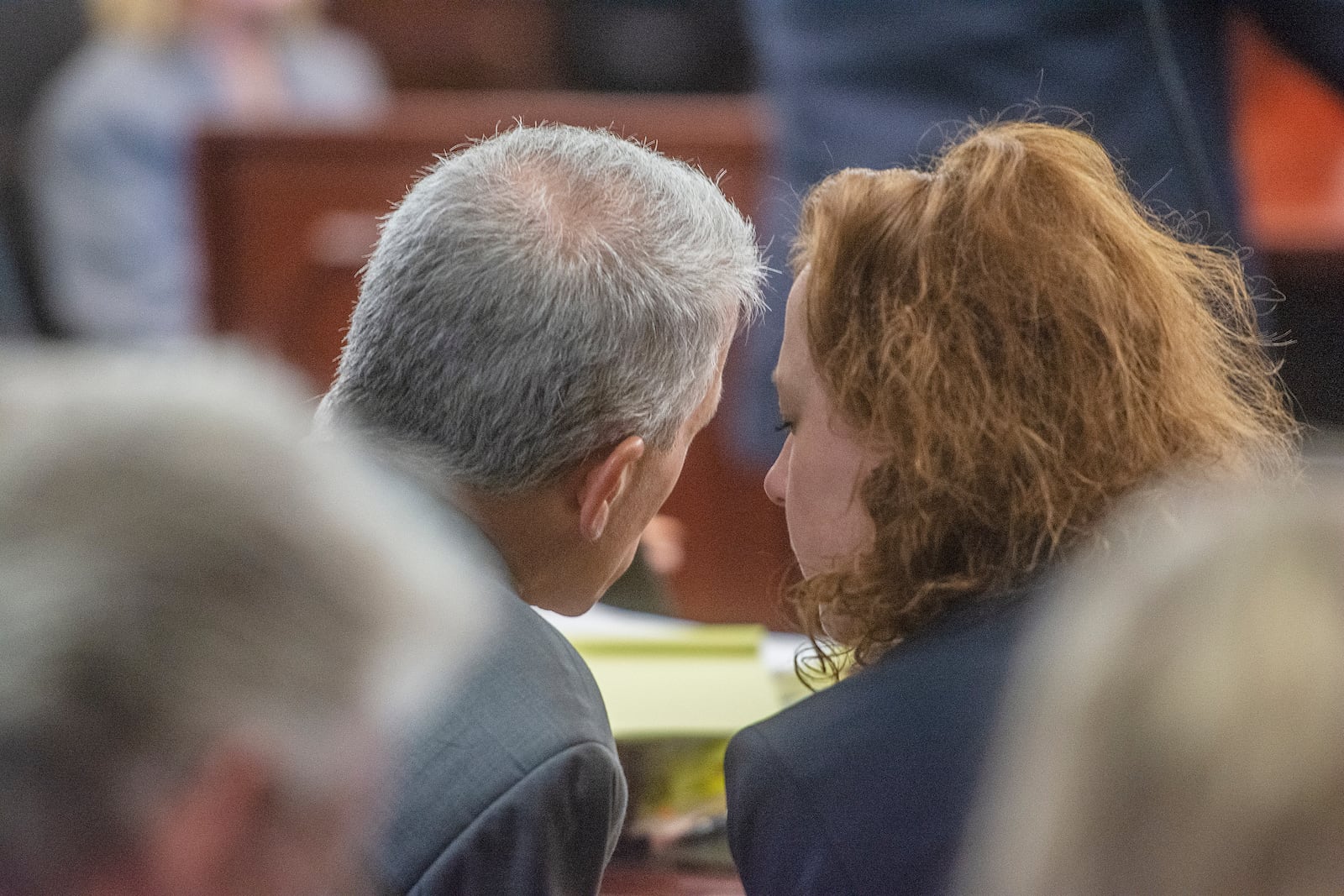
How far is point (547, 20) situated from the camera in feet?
19.7

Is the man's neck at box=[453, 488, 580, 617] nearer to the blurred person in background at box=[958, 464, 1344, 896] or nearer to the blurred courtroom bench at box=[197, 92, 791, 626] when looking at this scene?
the blurred person in background at box=[958, 464, 1344, 896]

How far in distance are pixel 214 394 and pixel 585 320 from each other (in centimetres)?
64

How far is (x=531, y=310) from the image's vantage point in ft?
4.11

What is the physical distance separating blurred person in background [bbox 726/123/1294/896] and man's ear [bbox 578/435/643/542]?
0.49 ft

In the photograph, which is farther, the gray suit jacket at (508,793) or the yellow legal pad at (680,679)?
the yellow legal pad at (680,679)

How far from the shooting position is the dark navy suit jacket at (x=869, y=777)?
1089 millimetres

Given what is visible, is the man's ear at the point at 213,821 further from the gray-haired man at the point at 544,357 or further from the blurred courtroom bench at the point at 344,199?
the blurred courtroom bench at the point at 344,199

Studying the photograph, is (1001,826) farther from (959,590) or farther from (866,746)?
(959,590)

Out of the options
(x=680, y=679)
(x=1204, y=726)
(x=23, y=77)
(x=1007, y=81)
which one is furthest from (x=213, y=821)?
(x=23, y=77)

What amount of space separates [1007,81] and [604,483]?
0.95 m

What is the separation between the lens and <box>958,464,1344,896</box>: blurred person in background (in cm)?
60

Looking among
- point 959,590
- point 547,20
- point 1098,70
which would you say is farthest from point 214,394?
point 547,20

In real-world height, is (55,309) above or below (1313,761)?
below

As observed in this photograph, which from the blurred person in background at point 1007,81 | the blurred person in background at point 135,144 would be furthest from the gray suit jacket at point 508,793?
the blurred person in background at point 135,144
